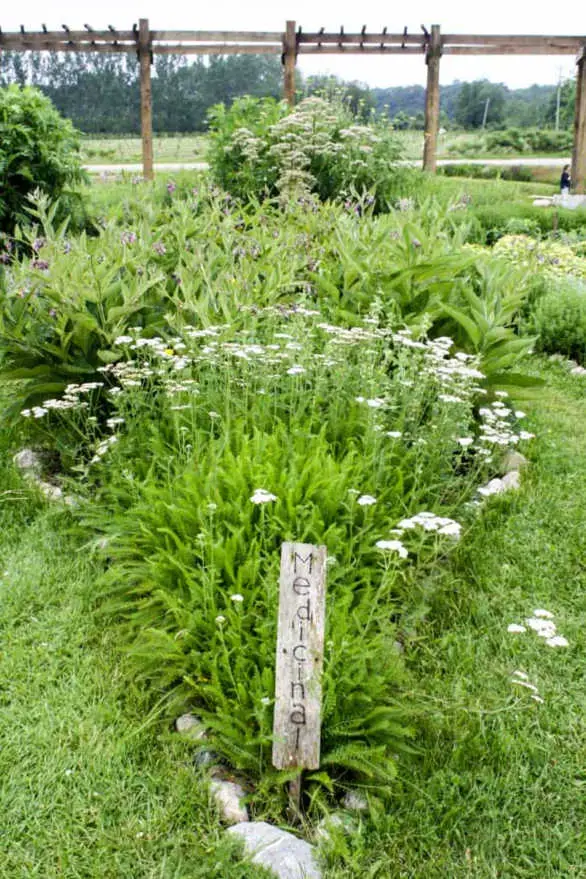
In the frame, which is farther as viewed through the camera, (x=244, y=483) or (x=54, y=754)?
(x=244, y=483)

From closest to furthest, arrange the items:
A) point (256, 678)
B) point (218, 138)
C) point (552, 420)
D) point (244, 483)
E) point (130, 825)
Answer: point (130, 825) < point (256, 678) < point (244, 483) < point (552, 420) < point (218, 138)

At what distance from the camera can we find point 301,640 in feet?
7.02

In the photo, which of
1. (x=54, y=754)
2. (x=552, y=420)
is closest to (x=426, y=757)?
(x=54, y=754)

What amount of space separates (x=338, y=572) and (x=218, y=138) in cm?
892

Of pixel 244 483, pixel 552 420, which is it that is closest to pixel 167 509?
pixel 244 483

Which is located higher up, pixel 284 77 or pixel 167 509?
pixel 284 77

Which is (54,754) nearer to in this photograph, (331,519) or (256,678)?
(256,678)

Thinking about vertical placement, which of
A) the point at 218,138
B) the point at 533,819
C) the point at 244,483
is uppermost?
the point at 218,138

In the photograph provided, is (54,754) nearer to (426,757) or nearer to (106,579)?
(106,579)

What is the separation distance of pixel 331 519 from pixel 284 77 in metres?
10.9

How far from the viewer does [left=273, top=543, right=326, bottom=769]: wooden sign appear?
2.13m

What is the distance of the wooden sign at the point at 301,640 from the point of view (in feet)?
6.98

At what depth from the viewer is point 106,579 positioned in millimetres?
3008

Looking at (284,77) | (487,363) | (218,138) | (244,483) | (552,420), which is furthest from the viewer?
(284,77)
